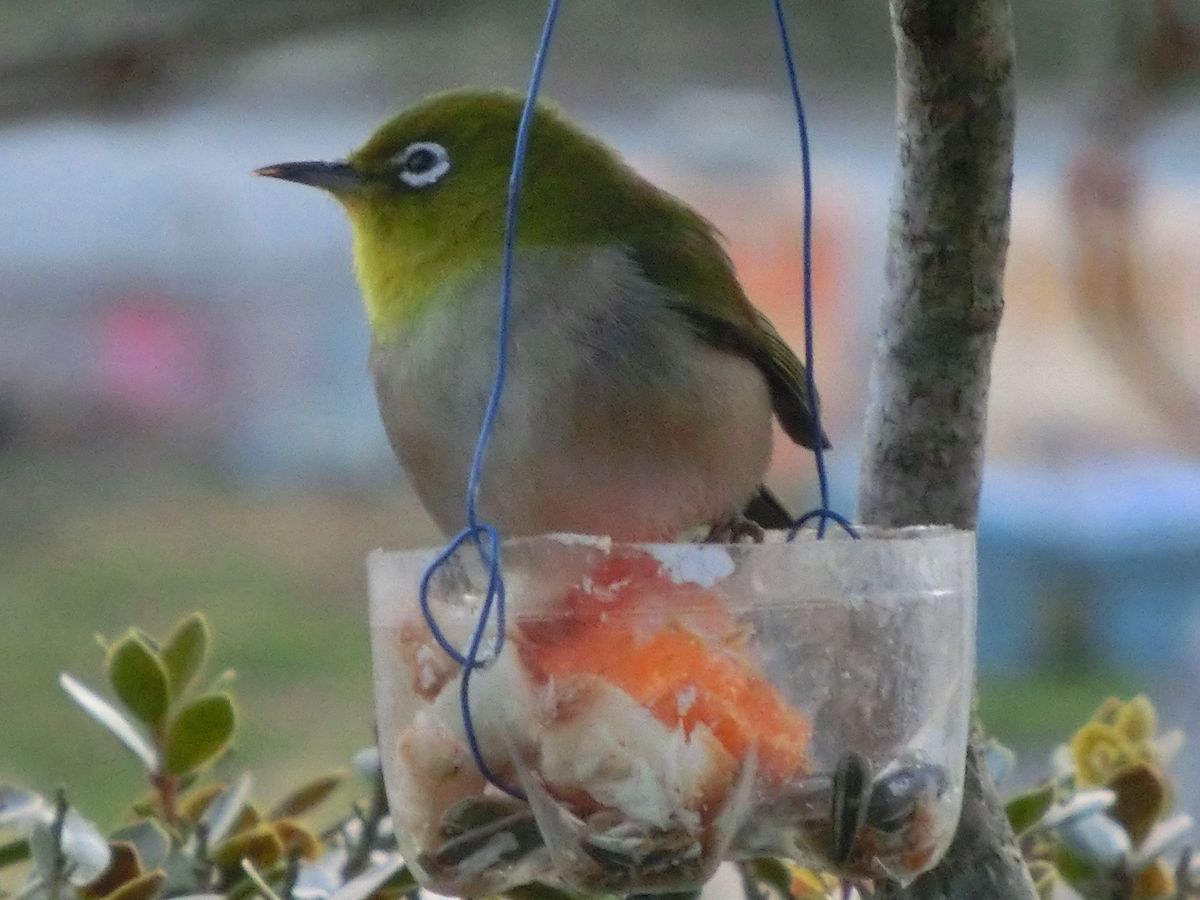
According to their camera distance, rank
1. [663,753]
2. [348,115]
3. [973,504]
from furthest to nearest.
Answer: [348,115] < [973,504] < [663,753]

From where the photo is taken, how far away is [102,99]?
3.94ft

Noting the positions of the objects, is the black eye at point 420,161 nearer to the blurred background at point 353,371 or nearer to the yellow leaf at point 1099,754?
the yellow leaf at point 1099,754

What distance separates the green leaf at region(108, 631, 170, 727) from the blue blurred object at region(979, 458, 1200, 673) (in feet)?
8.08

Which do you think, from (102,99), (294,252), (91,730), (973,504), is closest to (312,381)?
(294,252)

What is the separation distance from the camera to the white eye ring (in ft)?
4.04

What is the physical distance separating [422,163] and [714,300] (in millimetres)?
239

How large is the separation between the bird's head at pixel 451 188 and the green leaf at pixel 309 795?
35 centimetres

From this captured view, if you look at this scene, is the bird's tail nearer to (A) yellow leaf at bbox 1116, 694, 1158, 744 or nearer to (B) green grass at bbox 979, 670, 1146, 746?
(A) yellow leaf at bbox 1116, 694, 1158, 744

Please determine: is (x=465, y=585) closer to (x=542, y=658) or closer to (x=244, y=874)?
(x=542, y=658)

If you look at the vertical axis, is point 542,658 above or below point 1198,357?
above

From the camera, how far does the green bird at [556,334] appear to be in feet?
3.67

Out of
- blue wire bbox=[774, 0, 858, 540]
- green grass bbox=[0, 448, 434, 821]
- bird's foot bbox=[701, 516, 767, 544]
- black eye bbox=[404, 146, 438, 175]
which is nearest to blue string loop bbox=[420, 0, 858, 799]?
blue wire bbox=[774, 0, 858, 540]

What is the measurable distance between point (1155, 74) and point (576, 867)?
0.78m

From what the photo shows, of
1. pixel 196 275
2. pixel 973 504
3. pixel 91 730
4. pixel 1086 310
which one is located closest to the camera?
pixel 973 504
